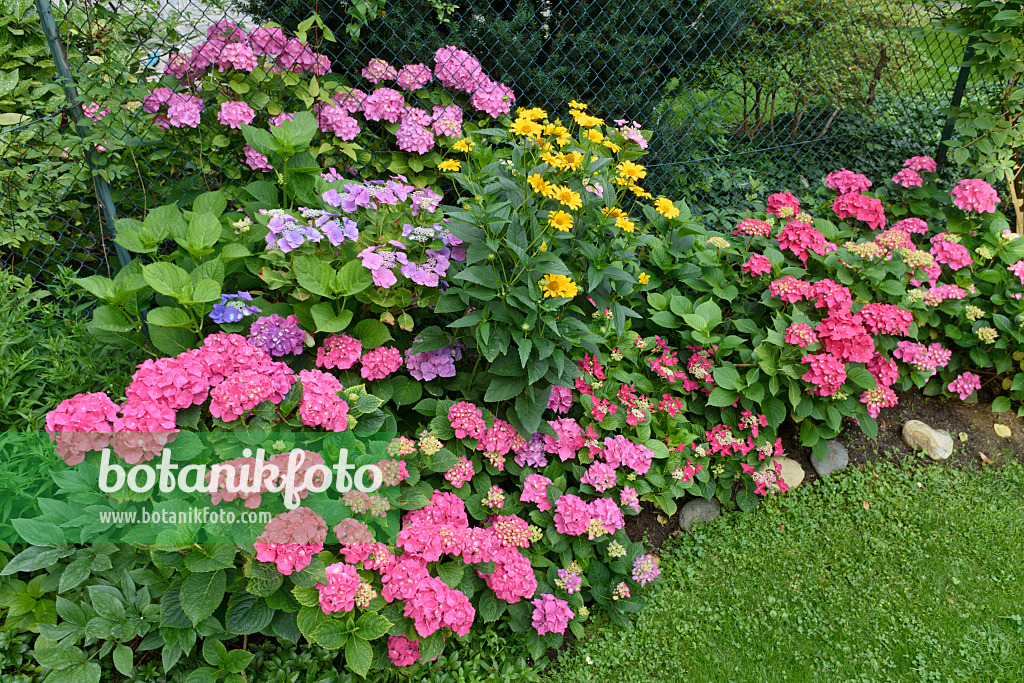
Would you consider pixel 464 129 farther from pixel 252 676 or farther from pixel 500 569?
pixel 252 676

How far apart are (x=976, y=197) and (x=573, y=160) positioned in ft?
8.40

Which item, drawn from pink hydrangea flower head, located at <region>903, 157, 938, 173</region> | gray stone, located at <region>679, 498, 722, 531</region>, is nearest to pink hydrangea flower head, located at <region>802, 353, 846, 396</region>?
gray stone, located at <region>679, 498, 722, 531</region>

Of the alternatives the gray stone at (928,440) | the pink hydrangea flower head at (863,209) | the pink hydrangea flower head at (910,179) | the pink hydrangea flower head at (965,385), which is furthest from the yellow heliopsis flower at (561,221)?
the pink hydrangea flower head at (910,179)

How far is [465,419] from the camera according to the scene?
7.48 feet

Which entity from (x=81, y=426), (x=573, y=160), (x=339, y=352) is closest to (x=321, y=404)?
(x=339, y=352)

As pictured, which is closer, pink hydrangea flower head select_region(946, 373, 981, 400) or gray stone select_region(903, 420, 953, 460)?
gray stone select_region(903, 420, 953, 460)

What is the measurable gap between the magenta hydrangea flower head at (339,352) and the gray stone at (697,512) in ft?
5.41

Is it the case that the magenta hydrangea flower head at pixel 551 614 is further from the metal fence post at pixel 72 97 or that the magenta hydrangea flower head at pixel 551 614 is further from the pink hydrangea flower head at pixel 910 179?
the pink hydrangea flower head at pixel 910 179

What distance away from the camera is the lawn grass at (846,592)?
233 cm

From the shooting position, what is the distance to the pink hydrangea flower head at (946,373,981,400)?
10.8 feet

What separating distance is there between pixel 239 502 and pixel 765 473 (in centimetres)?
214

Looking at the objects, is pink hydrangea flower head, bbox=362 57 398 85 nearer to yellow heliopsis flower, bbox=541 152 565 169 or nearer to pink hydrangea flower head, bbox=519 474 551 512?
yellow heliopsis flower, bbox=541 152 565 169

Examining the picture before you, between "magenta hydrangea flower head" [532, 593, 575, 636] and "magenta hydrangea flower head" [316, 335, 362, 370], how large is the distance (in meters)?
1.07

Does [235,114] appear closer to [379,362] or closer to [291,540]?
[379,362]
